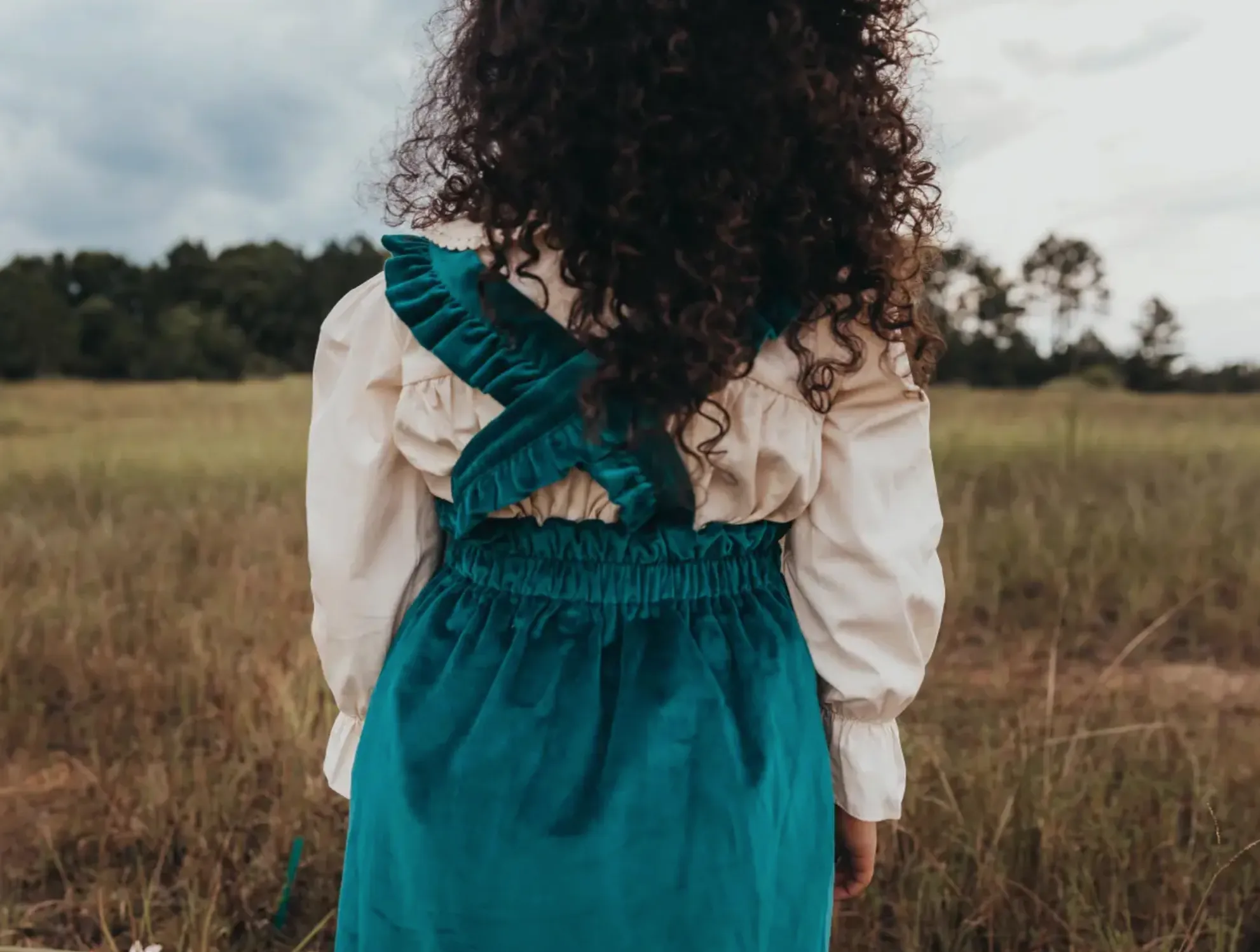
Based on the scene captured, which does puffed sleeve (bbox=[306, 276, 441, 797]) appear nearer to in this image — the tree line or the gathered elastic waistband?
the gathered elastic waistband

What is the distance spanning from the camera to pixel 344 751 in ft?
3.75

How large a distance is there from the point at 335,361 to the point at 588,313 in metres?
0.30

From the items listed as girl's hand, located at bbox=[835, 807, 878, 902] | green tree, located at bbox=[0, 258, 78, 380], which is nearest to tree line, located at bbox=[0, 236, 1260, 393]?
green tree, located at bbox=[0, 258, 78, 380]

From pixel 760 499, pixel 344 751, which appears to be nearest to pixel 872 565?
pixel 760 499

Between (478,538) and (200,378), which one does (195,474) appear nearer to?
(200,378)

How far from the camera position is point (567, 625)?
0.96 meters

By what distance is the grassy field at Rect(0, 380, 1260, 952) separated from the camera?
174 centimetres

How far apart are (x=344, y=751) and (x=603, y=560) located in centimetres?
42

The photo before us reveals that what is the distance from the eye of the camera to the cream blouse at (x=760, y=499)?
3.12 ft

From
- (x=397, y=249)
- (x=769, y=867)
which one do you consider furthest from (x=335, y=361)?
(x=769, y=867)

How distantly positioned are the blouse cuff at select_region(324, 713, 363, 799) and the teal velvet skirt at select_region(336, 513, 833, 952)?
0.35ft

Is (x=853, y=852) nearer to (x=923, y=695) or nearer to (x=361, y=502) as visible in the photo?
(x=361, y=502)

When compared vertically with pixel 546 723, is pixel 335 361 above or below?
above

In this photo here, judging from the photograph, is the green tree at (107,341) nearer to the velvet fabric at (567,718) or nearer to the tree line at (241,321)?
the tree line at (241,321)
